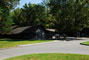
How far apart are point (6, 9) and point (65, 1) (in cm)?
2309

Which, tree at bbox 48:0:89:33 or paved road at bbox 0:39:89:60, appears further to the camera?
tree at bbox 48:0:89:33

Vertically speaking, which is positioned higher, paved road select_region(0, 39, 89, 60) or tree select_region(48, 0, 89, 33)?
tree select_region(48, 0, 89, 33)

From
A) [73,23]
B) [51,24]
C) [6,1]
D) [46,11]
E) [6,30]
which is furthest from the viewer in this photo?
[46,11]

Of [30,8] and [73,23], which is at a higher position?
[30,8]

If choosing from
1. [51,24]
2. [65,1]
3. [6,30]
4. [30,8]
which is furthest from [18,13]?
[65,1]

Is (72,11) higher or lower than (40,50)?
higher

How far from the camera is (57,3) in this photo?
48.4m

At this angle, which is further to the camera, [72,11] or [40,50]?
[72,11]

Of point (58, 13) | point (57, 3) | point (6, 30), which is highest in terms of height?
point (57, 3)

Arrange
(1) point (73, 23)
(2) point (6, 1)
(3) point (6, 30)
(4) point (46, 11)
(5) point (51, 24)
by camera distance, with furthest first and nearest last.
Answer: (4) point (46, 11) → (5) point (51, 24) → (1) point (73, 23) → (3) point (6, 30) → (2) point (6, 1)

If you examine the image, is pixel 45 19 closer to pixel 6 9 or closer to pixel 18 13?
pixel 18 13

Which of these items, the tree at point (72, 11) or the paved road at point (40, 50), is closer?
the paved road at point (40, 50)

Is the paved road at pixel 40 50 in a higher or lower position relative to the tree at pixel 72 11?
lower

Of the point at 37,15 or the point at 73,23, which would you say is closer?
the point at 73,23
